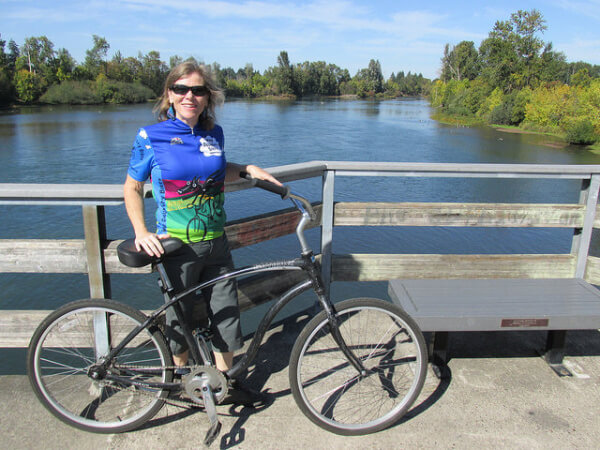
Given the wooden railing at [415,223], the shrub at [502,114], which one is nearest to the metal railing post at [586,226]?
the wooden railing at [415,223]

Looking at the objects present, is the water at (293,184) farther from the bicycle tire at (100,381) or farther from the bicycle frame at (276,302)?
the bicycle tire at (100,381)

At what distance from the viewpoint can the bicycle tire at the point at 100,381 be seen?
2.28 metres

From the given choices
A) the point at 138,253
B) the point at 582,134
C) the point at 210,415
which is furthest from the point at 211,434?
the point at 582,134

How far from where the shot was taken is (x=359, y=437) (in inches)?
92.2

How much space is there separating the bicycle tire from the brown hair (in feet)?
3.06

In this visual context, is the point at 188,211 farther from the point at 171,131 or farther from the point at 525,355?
the point at 525,355

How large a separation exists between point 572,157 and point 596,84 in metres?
20.5

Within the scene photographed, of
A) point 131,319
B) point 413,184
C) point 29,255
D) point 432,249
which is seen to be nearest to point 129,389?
point 131,319

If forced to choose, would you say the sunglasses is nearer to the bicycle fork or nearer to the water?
the water

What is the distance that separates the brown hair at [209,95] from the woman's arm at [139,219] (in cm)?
38

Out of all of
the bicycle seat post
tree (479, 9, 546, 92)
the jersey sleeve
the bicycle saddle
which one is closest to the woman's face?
the jersey sleeve

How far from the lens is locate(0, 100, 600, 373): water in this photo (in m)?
10.7

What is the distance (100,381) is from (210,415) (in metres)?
0.55

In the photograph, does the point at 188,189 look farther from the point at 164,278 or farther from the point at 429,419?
the point at 429,419
